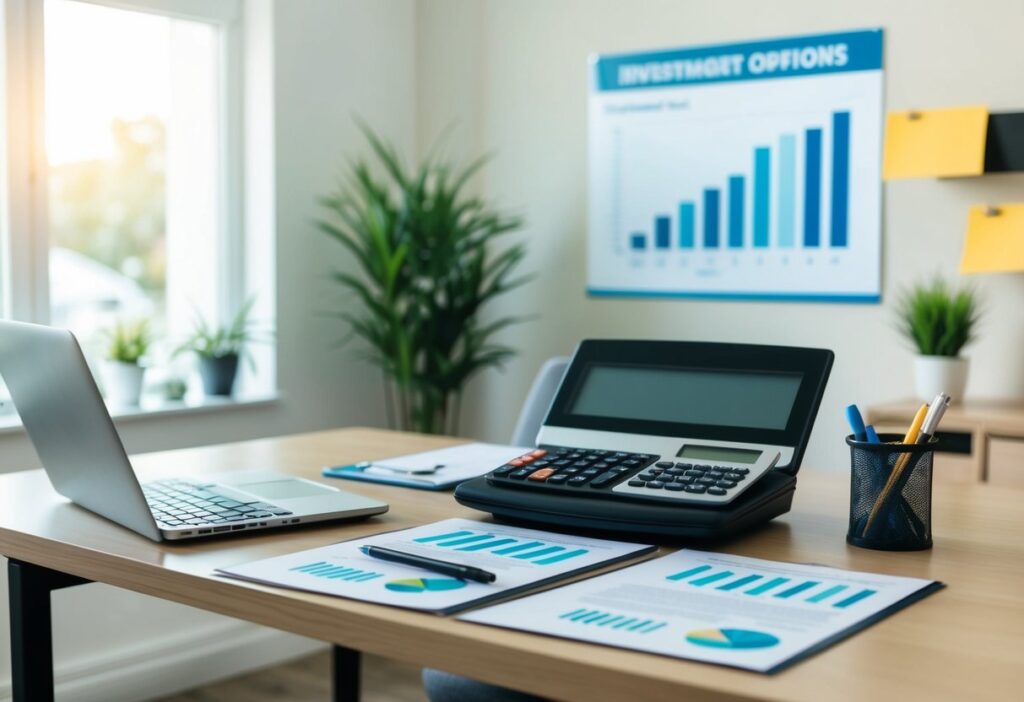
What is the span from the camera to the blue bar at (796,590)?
102cm

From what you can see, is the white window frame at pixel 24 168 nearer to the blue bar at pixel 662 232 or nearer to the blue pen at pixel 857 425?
the blue bar at pixel 662 232

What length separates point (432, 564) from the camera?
3.54ft

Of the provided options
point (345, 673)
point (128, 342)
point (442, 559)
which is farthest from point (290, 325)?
point (442, 559)

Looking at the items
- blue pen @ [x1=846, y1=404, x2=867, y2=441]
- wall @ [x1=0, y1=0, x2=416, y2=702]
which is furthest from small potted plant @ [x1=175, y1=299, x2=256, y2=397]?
blue pen @ [x1=846, y1=404, x2=867, y2=441]

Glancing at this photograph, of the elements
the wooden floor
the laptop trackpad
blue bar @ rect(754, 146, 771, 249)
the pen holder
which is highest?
blue bar @ rect(754, 146, 771, 249)

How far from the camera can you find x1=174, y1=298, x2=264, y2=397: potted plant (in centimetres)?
334

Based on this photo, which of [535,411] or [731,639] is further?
[535,411]

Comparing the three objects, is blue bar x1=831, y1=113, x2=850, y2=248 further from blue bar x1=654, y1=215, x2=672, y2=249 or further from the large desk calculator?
the large desk calculator

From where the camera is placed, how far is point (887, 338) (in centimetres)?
321

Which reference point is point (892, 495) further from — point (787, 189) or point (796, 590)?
point (787, 189)

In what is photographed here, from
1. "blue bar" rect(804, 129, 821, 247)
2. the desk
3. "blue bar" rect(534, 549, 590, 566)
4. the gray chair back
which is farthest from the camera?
"blue bar" rect(804, 129, 821, 247)

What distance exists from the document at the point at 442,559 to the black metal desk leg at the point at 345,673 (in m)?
0.72

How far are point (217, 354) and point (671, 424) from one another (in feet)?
7.30

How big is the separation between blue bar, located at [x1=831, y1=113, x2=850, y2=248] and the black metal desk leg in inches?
76.2
